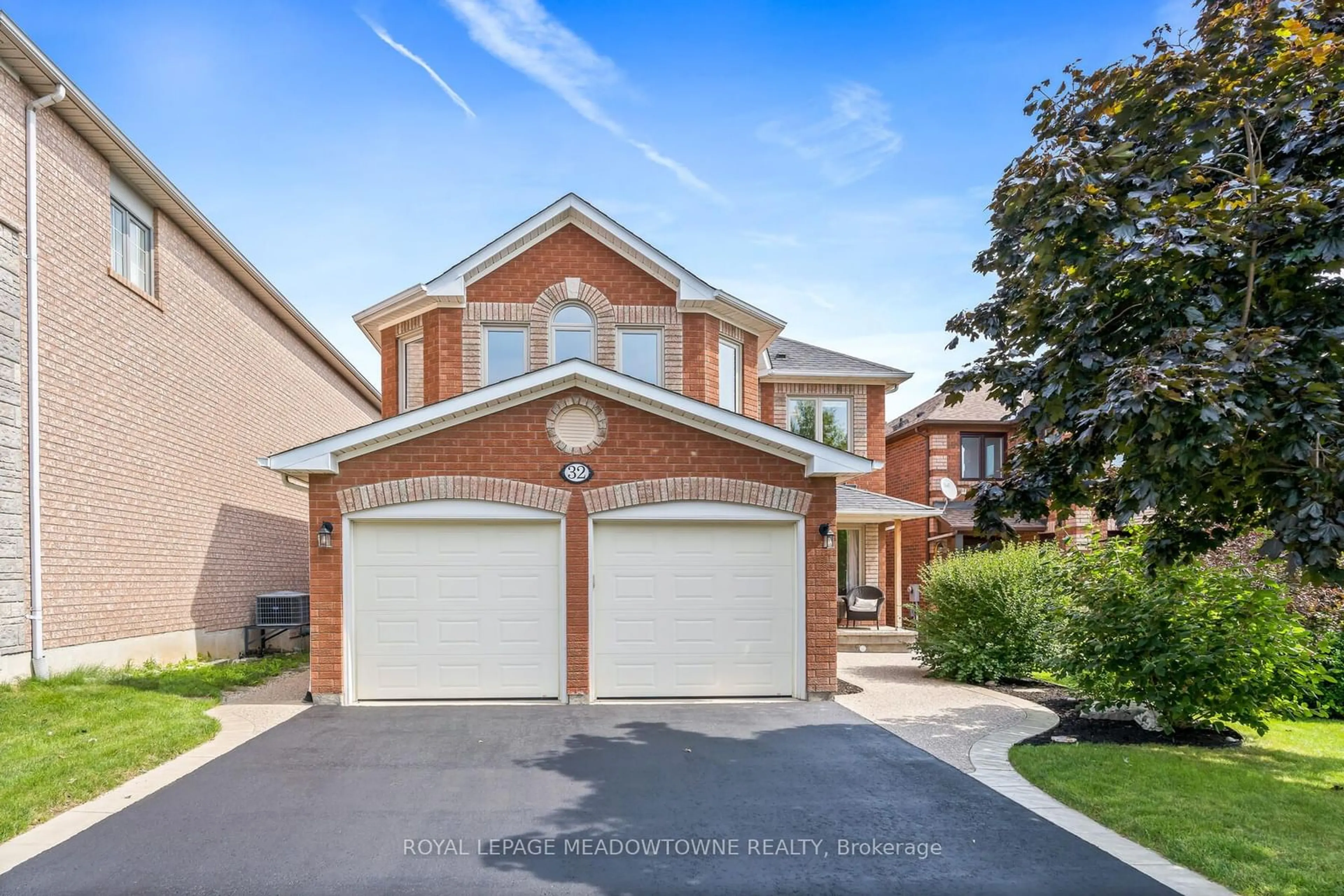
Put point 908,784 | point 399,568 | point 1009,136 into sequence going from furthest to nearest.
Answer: point 399,568 < point 1009,136 < point 908,784

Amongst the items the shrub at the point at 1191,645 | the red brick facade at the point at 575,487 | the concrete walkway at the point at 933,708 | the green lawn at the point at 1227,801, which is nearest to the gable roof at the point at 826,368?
the concrete walkway at the point at 933,708

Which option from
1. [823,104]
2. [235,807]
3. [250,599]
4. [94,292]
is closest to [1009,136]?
[823,104]

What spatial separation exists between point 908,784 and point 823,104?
926 cm

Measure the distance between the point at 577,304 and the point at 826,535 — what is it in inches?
245

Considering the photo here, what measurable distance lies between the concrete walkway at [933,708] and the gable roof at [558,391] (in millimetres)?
2905

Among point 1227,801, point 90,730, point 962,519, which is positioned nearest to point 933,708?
point 1227,801

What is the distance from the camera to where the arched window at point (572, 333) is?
13.7m

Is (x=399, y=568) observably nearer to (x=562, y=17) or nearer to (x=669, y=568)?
(x=669, y=568)

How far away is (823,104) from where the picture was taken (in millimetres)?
11836

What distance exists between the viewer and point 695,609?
402 inches

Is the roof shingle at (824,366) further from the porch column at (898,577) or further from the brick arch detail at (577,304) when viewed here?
the brick arch detail at (577,304)

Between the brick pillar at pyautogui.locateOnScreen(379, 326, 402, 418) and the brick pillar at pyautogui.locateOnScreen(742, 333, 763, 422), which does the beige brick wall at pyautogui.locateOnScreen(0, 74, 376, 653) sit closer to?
the brick pillar at pyautogui.locateOnScreen(379, 326, 402, 418)

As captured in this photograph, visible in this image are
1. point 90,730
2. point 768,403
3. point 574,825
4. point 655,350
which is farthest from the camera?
point 768,403

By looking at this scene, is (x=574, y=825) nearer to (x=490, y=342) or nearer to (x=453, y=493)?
(x=453, y=493)
